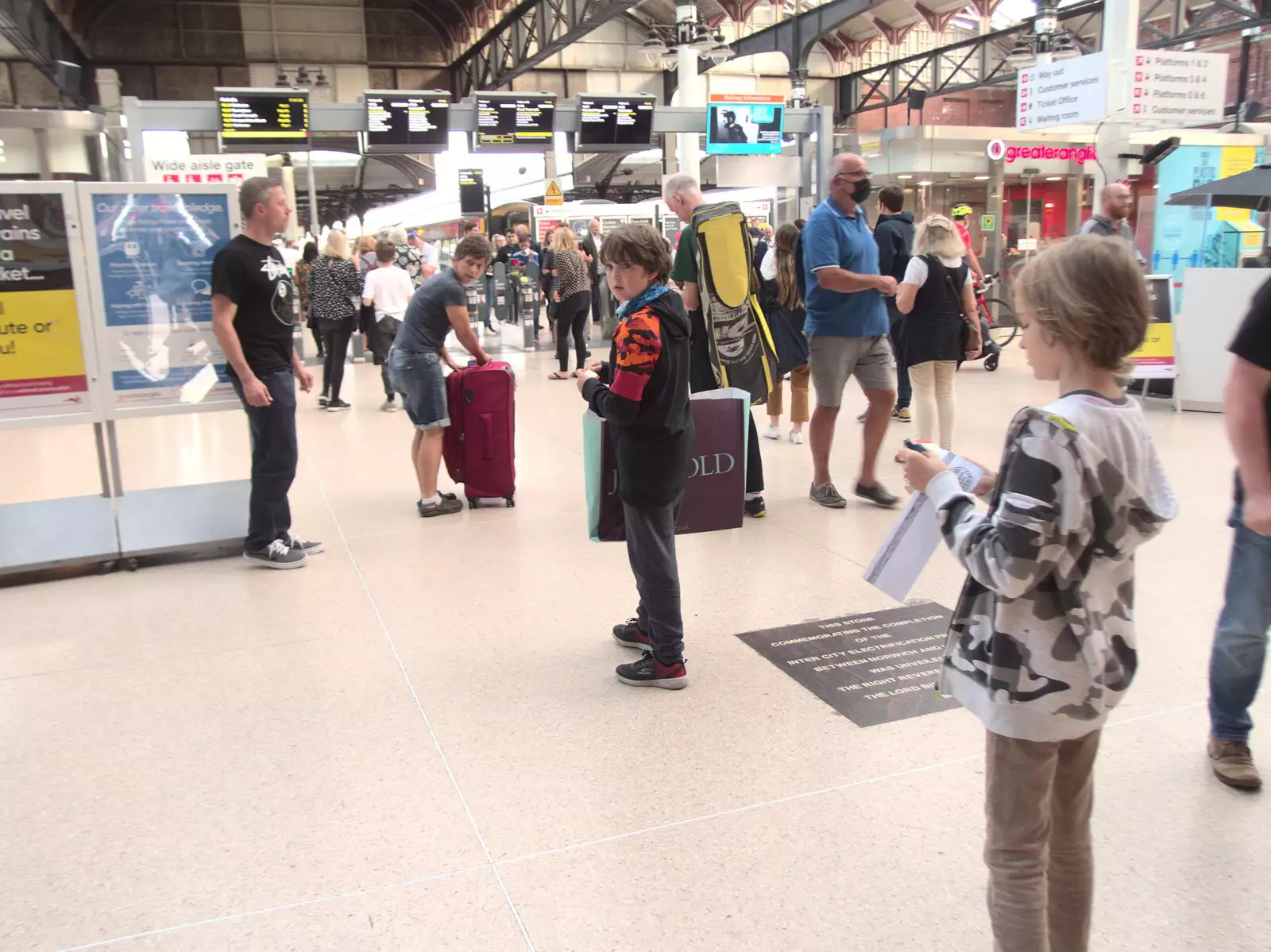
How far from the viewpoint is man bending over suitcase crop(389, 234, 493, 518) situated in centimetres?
509

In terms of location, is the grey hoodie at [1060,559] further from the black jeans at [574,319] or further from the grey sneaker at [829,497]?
the black jeans at [574,319]

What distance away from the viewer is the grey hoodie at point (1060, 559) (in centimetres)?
146

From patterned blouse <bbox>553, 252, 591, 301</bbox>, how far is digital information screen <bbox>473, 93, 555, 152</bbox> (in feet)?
12.7

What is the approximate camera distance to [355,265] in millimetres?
9383

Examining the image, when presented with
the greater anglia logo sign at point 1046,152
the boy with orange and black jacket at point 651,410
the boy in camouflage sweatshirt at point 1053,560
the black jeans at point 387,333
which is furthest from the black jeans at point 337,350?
the greater anglia logo sign at point 1046,152

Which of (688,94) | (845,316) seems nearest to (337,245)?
(845,316)

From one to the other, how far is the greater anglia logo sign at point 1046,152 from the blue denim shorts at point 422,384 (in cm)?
1422

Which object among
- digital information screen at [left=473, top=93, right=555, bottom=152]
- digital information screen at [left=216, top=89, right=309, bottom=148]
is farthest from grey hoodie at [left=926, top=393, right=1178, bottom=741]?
digital information screen at [left=473, top=93, right=555, bottom=152]

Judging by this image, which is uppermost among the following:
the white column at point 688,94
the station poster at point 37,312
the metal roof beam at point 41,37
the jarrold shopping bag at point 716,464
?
the metal roof beam at point 41,37

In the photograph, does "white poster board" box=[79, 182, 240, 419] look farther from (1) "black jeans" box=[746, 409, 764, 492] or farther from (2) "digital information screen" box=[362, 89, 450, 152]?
(2) "digital information screen" box=[362, 89, 450, 152]

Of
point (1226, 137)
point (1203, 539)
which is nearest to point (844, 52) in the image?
point (1226, 137)

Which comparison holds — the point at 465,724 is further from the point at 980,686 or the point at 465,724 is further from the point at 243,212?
the point at 243,212

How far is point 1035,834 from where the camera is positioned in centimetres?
157

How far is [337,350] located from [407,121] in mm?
5305
